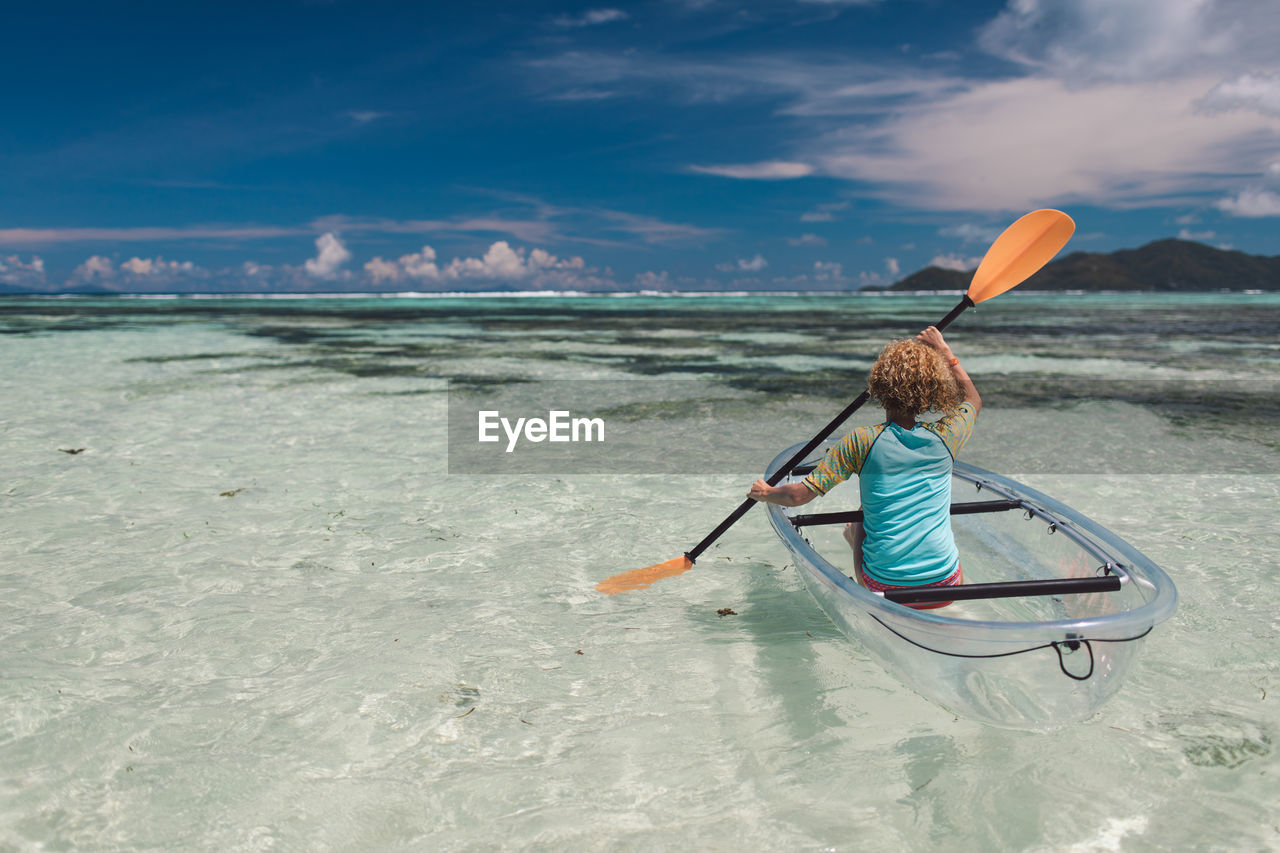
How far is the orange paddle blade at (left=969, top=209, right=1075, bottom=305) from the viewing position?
507cm

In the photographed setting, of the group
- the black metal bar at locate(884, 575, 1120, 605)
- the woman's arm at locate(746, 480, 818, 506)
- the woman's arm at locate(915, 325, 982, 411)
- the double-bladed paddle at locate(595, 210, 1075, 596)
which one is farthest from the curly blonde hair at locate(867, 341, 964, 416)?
the double-bladed paddle at locate(595, 210, 1075, 596)

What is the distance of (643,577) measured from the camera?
16.7 feet

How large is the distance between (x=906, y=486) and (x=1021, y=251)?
256cm

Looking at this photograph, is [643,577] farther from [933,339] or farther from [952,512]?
[933,339]

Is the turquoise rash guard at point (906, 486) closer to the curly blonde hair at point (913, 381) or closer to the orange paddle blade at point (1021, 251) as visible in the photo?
the curly blonde hair at point (913, 381)

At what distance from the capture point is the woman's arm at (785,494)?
3834 millimetres

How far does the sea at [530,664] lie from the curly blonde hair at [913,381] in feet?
4.72

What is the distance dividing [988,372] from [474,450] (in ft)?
40.9

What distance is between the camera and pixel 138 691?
378 cm

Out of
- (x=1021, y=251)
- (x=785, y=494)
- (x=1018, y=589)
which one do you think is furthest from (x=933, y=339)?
(x=1021, y=251)

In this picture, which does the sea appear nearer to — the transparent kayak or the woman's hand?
the transparent kayak

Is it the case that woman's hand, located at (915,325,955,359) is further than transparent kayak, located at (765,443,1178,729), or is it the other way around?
woman's hand, located at (915,325,955,359)

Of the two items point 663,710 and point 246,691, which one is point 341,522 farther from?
point 663,710

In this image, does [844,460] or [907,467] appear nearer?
[907,467]
